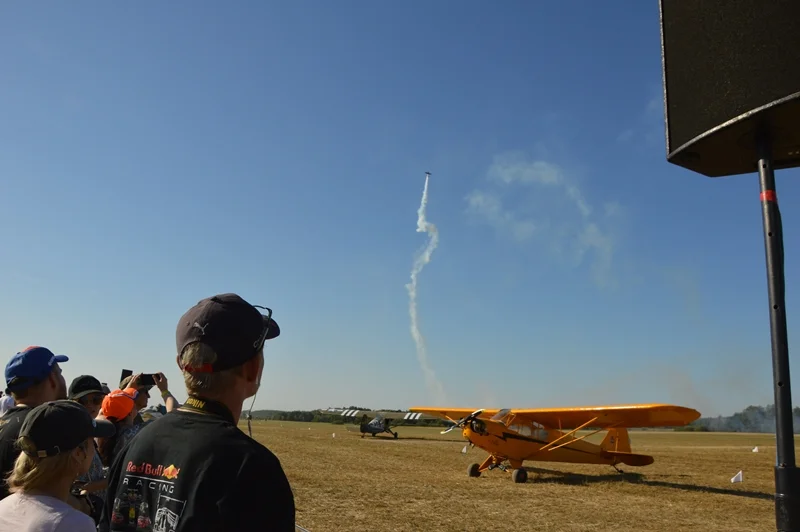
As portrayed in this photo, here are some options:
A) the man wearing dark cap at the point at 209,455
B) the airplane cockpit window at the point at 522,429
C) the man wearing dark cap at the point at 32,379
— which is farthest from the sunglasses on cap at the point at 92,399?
the airplane cockpit window at the point at 522,429

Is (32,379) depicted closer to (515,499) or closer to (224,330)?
(224,330)

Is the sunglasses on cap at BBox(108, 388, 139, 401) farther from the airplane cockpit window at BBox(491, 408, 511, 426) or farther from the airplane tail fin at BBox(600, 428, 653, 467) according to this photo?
the airplane tail fin at BBox(600, 428, 653, 467)

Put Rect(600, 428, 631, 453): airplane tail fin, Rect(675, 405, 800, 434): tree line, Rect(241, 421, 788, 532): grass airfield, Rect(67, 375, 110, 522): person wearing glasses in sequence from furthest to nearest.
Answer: Rect(675, 405, 800, 434): tree line, Rect(600, 428, 631, 453): airplane tail fin, Rect(241, 421, 788, 532): grass airfield, Rect(67, 375, 110, 522): person wearing glasses

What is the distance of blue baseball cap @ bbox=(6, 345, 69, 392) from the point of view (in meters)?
3.14

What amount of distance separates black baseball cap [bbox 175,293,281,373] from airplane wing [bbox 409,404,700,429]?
16.6 metres

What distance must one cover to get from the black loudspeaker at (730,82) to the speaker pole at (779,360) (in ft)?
0.42

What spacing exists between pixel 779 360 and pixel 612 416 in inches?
691

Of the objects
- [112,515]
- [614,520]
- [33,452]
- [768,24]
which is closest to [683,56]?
[768,24]

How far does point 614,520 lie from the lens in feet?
30.9

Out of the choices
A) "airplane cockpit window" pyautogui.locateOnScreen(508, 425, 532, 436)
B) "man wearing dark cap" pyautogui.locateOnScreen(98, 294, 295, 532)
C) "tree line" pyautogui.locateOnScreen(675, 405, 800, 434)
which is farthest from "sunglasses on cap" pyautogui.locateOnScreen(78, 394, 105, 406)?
Answer: "tree line" pyautogui.locateOnScreen(675, 405, 800, 434)

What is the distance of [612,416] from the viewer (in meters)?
17.5

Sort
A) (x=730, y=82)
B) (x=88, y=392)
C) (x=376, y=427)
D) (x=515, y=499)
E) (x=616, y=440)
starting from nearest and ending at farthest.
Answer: (x=730, y=82) < (x=88, y=392) < (x=515, y=499) < (x=616, y=440) < (x=376, y=427)

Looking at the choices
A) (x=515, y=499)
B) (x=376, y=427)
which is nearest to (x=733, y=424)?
(x=376, y=427)

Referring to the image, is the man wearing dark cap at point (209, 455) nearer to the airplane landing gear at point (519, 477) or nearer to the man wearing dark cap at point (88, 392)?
the man wearing dark cap at point (88, 392)
